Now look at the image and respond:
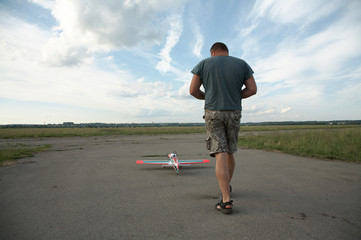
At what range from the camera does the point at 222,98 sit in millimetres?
2699

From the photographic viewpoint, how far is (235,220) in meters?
2.23

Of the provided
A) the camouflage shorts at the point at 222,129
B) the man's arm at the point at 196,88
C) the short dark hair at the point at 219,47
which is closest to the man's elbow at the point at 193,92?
the man's arm at the point at 196,88

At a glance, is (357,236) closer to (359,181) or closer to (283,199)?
(283,199)

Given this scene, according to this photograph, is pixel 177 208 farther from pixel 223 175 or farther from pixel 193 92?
pixel 193 92

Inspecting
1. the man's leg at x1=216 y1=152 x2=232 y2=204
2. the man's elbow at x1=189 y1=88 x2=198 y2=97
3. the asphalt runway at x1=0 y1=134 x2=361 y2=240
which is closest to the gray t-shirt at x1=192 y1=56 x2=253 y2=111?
the man's elbow at x1=189 y1=88 x2=198 y2=97

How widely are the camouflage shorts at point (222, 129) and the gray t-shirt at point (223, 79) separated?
0.09 meters

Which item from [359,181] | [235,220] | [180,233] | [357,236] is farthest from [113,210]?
[359,181]

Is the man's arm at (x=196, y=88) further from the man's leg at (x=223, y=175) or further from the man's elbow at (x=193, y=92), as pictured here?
the man's leg at (x=223, y=175)

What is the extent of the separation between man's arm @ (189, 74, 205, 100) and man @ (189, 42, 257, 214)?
27 mm

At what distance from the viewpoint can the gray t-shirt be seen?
270 cm

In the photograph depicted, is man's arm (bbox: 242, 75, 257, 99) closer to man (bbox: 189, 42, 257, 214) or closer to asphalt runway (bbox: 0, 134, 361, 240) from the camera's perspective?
man (bbox: 189, 42, 257, 214)

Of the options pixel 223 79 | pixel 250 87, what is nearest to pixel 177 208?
pixel 223 79

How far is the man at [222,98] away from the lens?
2678 mm

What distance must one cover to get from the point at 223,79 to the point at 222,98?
0.86 feet
